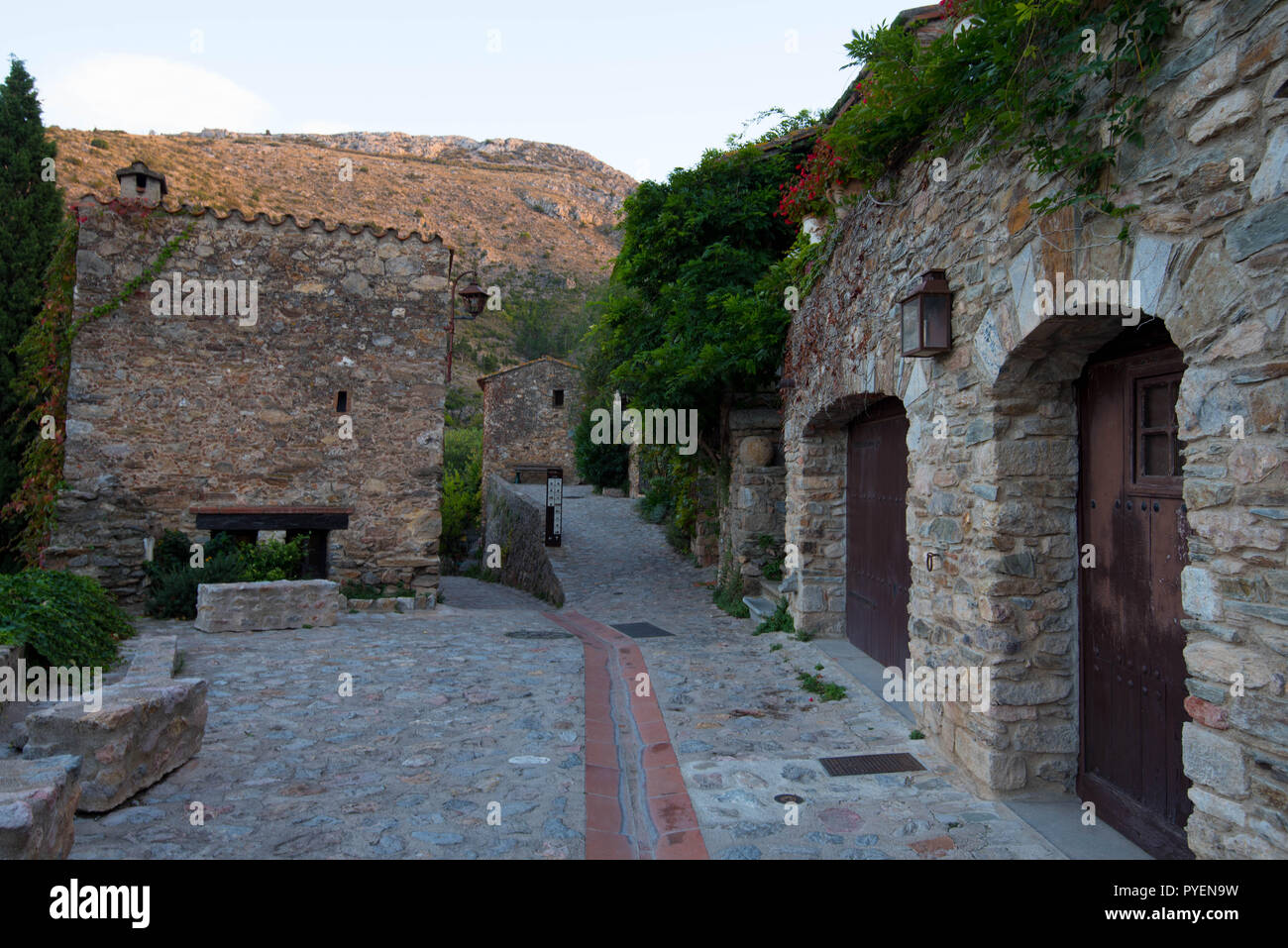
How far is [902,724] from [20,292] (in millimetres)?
12095

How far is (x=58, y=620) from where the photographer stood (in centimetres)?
530

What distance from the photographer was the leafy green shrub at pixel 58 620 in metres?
4.92

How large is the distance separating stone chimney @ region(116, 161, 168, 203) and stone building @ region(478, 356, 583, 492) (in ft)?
50.2

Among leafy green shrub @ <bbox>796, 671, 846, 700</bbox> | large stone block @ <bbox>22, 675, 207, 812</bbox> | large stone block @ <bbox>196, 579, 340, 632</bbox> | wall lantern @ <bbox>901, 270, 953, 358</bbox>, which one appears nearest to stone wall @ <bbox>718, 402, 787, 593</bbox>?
leafy green shrub @ <bbox>796, 671, 846, 700</bbox>

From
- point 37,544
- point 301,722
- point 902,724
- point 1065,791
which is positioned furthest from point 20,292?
point 1065,791

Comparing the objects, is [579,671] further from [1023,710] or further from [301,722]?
[1023,710]

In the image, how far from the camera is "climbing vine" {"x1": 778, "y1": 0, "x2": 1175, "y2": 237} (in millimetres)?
2562

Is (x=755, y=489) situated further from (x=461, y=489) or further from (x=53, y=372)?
(x=461, y=489)

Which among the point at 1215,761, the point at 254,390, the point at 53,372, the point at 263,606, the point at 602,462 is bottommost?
the point at 263,606

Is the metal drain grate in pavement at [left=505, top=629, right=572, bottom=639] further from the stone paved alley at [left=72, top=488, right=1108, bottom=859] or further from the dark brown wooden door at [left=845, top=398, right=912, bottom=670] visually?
the dark brown wooden door at [left=845, top=398, right=912, bottom=670]

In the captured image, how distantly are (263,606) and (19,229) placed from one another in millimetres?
7263

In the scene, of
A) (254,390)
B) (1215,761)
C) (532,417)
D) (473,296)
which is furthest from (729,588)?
(532,417)

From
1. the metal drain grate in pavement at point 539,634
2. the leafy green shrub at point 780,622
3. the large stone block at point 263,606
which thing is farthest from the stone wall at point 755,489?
the large stone block at point 263,606

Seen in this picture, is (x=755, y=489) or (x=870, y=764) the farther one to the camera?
(x=755, y=489)
